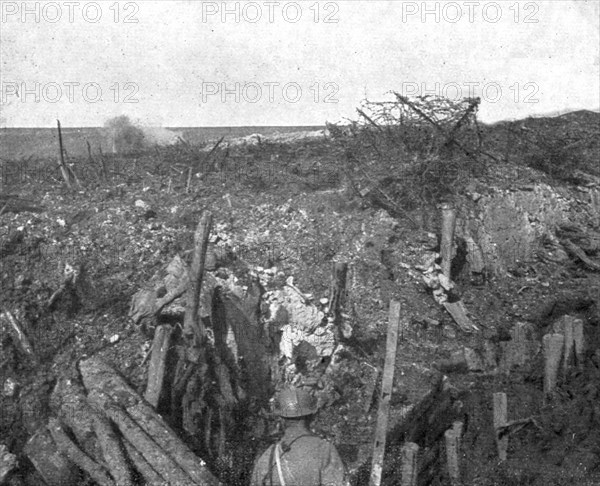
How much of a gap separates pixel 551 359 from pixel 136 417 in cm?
466

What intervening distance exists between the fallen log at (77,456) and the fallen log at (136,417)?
359mm

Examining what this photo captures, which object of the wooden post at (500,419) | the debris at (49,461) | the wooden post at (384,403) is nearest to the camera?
the wooden post at (384,403)

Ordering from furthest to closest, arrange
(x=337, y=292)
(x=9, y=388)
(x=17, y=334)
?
(x=337, y=292), (x=17, y=334), (x=9, y=388)

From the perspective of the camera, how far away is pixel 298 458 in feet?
11.9

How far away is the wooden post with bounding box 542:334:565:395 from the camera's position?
24.2 ft

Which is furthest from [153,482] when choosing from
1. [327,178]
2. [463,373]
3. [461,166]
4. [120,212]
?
[461,166]

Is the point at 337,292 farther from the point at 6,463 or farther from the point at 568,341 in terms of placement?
the point at 6,463

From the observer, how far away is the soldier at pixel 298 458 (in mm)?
3629

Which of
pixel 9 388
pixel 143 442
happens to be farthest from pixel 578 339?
pixel 9 388

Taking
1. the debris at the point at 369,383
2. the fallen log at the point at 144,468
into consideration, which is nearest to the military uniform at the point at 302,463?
the fallen log at the point at 144,468

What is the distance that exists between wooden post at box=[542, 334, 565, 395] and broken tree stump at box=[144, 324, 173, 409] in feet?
14.1

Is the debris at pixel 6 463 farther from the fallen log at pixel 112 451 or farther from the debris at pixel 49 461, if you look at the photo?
the fallen log at pixel 112 451

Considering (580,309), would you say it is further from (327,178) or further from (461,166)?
(327,178)

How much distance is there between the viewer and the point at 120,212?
10.0 meters
